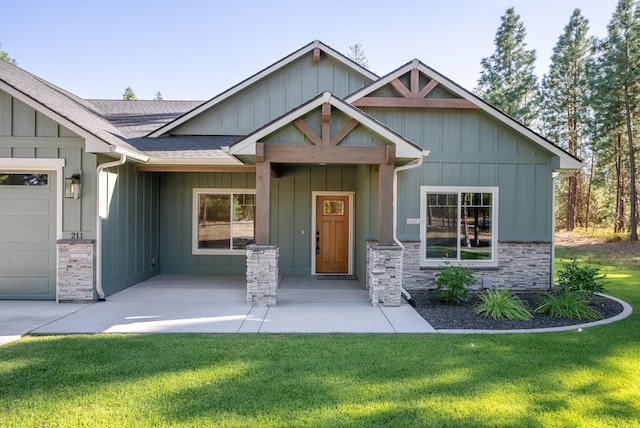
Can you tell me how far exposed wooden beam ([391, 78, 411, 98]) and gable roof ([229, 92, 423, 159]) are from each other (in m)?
2.09

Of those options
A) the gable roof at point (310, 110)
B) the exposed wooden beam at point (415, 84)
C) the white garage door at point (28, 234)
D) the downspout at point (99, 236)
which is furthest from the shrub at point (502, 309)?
the white garage door at point (28, 234)

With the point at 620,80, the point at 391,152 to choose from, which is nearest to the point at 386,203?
the point at 391,152

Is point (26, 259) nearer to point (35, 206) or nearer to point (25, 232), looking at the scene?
point (25, 232)

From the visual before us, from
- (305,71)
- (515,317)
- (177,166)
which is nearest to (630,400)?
(515,317)

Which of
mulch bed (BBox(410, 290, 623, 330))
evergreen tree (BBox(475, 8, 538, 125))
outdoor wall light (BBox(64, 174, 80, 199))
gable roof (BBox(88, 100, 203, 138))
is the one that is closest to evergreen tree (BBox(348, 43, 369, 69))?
evergreen tree (BBox(475, 8, 538, 125))

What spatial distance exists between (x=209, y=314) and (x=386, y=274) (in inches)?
122

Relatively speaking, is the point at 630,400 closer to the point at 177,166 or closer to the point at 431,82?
the point at 431,82

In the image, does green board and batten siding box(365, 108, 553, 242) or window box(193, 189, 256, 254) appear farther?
window box(193, 189, 256, 254)

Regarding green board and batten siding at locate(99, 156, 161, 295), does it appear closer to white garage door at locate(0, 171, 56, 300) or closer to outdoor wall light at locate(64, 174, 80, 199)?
outdoor wall light at locate(64, 174, 80, 199)

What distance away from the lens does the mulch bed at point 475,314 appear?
5.88 metres

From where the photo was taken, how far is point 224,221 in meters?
10.4

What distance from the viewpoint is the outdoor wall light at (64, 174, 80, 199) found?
7.00 metres

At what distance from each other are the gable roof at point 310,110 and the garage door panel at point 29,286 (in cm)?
428

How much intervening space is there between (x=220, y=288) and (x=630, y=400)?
7051 millimetres
